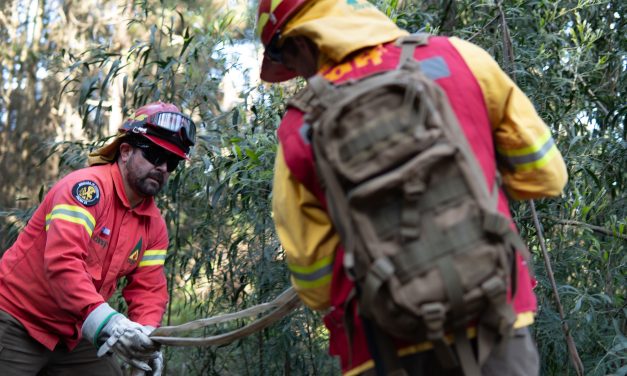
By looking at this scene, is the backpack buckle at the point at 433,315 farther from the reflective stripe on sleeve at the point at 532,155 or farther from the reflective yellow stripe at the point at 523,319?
the reflective stripe on sleeve at the point at 532,155

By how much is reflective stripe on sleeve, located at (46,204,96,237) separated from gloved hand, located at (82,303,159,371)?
45 cm

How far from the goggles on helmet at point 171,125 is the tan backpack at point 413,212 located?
2369 millimetres

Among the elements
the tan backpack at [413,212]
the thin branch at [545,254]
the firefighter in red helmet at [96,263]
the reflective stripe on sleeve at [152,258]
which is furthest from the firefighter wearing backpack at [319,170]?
the reflective stripe on sleeve at [152,258]

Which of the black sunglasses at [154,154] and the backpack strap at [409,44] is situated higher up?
the black sunglasses at [154,154]

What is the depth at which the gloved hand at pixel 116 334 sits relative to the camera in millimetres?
4352

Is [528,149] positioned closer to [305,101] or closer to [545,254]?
[305,101]

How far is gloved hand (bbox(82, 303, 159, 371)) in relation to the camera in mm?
4352

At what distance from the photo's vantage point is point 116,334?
171 inches

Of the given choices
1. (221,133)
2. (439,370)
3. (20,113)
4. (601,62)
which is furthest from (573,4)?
(20,113)

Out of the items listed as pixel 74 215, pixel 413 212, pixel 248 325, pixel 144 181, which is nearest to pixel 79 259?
pixel 74 215

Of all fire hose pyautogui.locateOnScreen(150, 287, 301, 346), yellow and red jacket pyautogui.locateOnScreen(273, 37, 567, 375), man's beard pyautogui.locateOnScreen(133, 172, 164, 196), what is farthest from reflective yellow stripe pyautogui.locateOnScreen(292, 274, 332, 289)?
man's beard pyautogui.locateOnScreen(133, 172, 164, 196)

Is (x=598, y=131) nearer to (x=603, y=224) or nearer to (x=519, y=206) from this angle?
(x=603, y=224)

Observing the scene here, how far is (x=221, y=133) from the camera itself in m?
6.35

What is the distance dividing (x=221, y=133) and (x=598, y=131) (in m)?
2.81
